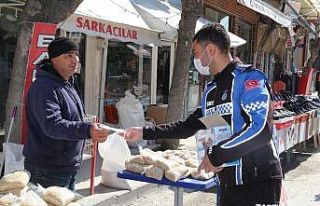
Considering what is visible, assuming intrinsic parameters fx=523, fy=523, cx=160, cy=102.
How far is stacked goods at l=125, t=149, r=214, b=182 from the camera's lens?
4.29 m

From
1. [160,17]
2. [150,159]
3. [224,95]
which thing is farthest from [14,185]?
[160,17]

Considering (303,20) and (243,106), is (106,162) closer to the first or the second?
(243,106)

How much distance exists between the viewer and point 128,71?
1218cm

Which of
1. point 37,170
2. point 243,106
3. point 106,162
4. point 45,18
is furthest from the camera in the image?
point 106,162

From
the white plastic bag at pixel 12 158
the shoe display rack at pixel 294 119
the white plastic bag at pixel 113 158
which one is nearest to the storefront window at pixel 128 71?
the shoe display rack at pixel 294 119

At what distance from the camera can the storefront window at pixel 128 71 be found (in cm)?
1138

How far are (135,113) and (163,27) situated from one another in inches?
70.0

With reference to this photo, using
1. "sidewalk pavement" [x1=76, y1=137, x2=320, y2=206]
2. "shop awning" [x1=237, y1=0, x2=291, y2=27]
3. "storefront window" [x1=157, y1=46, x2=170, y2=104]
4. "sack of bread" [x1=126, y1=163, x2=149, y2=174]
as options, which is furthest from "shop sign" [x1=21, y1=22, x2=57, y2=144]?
"storefront window" [x1=157, y1=46, x2=170, y2=104]

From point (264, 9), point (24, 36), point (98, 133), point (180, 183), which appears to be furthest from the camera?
point (264, 9)

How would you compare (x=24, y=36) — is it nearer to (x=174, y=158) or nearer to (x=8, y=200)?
(x=174, y=158)

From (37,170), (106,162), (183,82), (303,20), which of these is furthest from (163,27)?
(303,20)

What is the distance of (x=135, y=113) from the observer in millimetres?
10125

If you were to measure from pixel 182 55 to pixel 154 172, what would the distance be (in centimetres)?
550

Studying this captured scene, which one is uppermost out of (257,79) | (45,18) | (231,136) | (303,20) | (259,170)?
(303,20)
